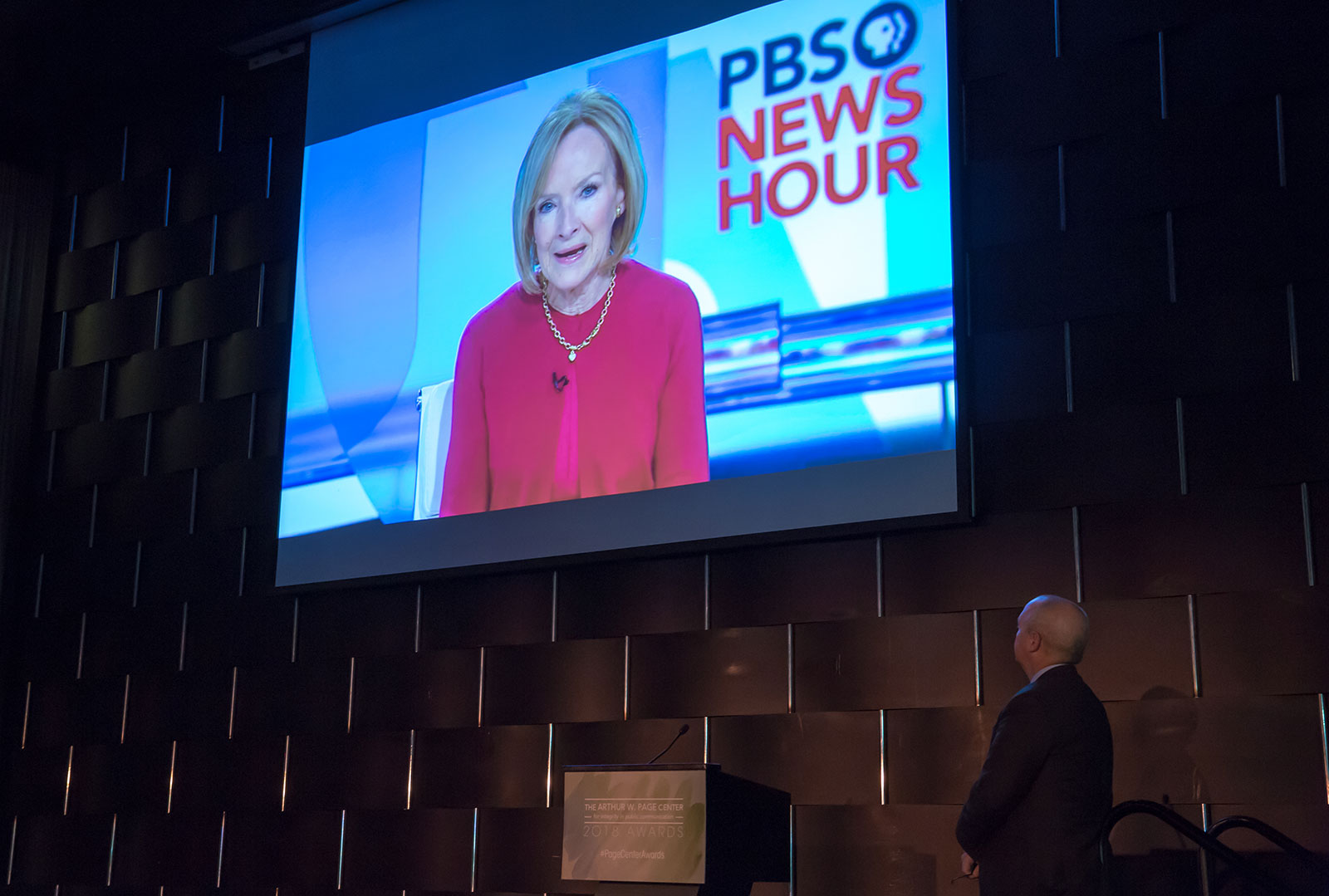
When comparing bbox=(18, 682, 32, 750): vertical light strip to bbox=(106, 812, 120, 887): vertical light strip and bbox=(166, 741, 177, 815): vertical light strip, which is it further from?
bbox=(166, 741, 177, 815): vertical light strip

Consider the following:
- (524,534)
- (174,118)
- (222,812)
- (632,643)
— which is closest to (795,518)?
(632,643)

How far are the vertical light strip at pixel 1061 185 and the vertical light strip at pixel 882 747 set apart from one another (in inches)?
56.6

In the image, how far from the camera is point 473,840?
4.46 m

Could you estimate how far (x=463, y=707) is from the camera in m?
4.61

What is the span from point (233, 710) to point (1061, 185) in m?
3.48

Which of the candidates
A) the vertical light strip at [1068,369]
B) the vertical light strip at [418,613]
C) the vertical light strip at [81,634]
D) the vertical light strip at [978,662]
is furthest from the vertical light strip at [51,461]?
the vertical light strip at [1068,369]

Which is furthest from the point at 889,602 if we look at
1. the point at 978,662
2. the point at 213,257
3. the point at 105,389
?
the point at 105,389

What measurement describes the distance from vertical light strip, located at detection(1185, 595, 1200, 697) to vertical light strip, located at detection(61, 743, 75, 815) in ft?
14.1

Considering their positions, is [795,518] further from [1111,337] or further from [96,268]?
[96,268]

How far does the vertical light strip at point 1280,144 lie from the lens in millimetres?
3525

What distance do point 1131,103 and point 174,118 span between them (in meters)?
4.18

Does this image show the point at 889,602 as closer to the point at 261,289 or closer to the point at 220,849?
the point at 220,849

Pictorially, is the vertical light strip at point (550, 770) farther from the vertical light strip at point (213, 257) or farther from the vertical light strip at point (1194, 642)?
the vertical light strip at point (213, 257)

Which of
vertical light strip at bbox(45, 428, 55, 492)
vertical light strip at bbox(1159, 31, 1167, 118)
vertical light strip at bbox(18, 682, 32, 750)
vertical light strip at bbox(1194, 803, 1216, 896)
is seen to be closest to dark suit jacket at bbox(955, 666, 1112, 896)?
vertical light strip at bbox(1194, 803, 1216, 896)
